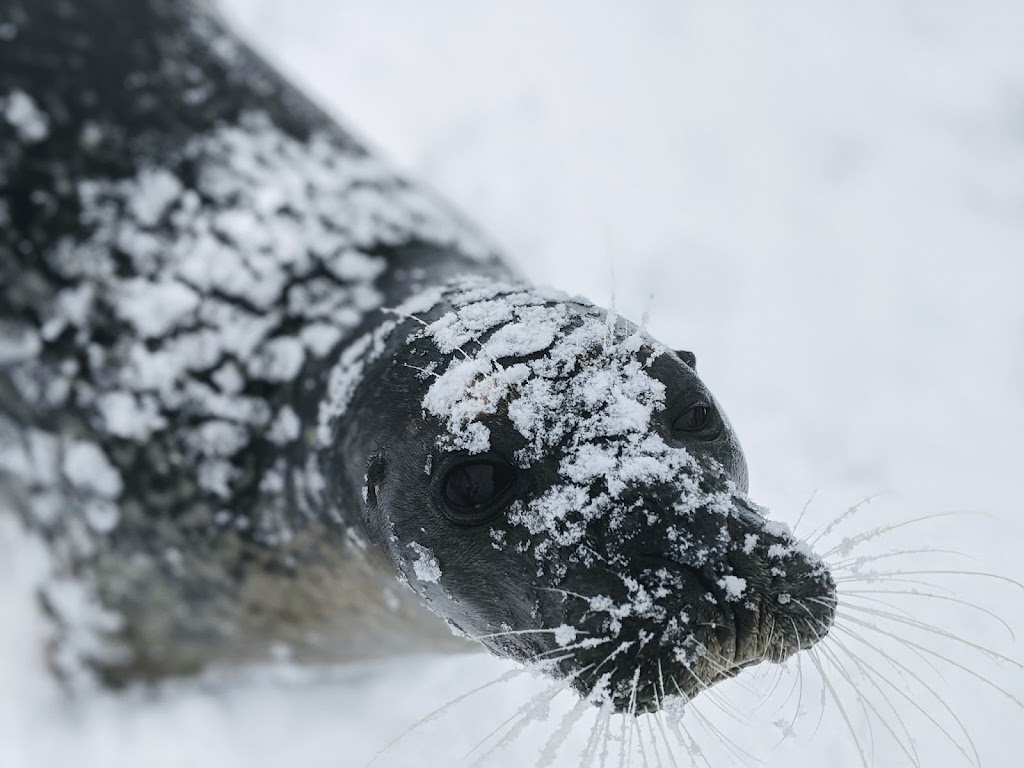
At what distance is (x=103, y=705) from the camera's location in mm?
3336

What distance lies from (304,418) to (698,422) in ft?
3.80

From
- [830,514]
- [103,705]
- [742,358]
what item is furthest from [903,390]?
[103,705]

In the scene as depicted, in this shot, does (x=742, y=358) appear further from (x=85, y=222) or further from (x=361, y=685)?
(x=85, y=222)

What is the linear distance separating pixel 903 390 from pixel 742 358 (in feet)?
1.82

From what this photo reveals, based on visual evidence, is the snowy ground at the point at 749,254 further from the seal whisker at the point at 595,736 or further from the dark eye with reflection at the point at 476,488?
the dark eye with reflection at the point at 476,488

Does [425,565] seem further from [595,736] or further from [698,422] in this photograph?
[698,422]

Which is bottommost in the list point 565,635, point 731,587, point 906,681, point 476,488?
point 565,635

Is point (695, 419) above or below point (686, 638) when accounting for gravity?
above

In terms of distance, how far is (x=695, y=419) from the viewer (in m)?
1.76

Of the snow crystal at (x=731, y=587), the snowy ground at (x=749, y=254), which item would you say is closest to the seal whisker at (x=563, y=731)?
the snow crystal at (x=731, y=587)

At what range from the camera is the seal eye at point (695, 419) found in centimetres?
173

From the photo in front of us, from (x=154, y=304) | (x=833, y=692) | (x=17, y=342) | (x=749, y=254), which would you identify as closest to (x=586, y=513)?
(x=833, y=692)

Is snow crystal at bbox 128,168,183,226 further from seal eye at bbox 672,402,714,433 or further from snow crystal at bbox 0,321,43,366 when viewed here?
seal eye at bbox 672,402,714,433

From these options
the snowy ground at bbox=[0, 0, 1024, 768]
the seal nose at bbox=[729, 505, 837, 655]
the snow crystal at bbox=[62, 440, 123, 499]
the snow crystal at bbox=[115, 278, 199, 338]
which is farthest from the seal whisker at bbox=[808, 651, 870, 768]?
the snow crystal at bbox=[62, 440, 123, 499]
